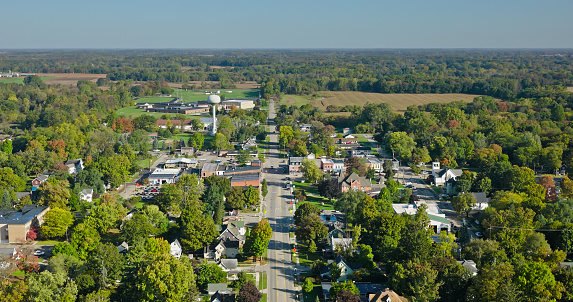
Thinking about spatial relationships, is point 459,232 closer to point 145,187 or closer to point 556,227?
point 556,227

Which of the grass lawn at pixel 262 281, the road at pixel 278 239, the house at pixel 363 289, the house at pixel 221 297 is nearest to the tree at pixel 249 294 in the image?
the house at pixel 221 297

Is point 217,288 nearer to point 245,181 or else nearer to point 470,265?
point 470,265

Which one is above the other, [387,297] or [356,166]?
[356,166]

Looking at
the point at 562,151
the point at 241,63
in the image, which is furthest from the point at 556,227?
the point at 241,63

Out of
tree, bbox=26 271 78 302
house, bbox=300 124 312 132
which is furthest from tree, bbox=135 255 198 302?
house, bbox=300 124 312 132

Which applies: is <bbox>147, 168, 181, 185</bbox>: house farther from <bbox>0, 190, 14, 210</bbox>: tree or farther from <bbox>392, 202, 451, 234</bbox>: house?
<bbox>392, 202, 451, 234</bbox>: house

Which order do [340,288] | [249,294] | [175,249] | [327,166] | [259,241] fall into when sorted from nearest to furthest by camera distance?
1. [249,294]
2. [340,288]
3. [259,241]
4. [175,249]
5. [327,166]

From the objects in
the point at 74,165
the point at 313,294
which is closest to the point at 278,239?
the point at 313,294

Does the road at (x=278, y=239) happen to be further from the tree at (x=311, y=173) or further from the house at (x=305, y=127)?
the house at (x=305, y=127)
